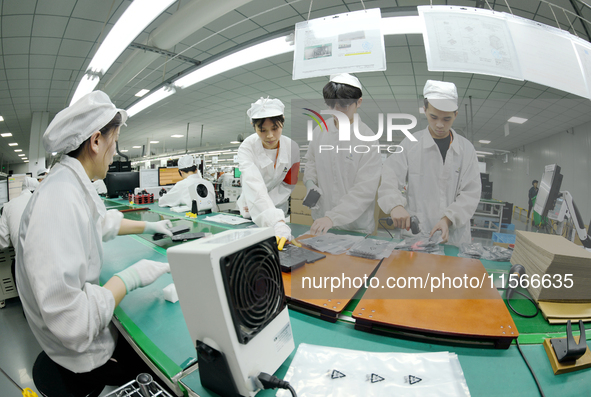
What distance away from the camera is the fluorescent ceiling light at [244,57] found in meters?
2.88

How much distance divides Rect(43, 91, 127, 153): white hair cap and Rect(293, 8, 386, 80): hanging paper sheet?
92cm

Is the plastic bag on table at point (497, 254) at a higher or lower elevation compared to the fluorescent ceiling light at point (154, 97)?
lower

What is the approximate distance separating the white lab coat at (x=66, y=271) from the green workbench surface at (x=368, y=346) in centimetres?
11

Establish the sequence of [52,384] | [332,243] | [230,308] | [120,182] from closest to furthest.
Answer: [230,308], [52,384], [332,243], [120,182]

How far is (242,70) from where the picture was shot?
4383 mm

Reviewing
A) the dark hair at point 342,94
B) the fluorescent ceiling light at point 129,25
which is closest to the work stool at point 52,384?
the dark hair at point 342,94

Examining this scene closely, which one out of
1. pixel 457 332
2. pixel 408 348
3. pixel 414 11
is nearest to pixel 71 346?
pixel 408 348

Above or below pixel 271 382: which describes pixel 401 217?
above

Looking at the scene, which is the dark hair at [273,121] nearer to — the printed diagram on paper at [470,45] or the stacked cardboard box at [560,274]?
the printed diagram on paper at [470,45]

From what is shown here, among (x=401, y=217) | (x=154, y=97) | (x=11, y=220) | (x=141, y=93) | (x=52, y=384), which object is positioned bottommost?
(x=52, y=384)

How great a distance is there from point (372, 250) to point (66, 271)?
107 cm

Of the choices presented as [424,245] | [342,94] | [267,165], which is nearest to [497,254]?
[424,245]

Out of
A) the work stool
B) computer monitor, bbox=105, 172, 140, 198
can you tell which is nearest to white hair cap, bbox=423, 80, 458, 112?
the work stool

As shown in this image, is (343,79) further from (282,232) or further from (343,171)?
(282,232)
